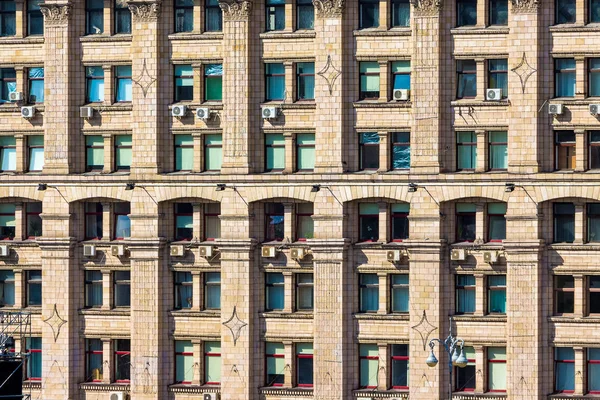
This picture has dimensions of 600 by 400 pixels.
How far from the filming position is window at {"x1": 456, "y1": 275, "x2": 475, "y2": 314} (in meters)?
76.9

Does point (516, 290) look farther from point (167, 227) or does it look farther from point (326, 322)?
point (167, 227)

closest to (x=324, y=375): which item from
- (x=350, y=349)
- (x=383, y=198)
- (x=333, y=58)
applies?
(x=350, y=349)

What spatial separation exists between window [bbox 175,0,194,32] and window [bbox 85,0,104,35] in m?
3.16

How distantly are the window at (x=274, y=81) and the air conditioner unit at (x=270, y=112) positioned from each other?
2.59 ft

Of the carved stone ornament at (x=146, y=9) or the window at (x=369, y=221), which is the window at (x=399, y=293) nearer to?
the window at (x=369, y=221)

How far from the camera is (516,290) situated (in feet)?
249

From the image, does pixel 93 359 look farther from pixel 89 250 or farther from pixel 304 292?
pixel 304 292

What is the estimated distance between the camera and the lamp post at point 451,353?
6804 cm

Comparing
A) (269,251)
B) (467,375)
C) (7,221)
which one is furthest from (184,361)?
(467,375)

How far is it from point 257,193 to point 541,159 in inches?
428

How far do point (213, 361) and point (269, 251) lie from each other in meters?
4.94

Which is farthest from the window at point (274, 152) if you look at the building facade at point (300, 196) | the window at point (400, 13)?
the window at point (400, 13)

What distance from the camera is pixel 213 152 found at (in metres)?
79.4

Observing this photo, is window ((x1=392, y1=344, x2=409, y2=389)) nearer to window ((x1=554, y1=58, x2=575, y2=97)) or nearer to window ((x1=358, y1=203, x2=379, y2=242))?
window ((x1=358, y1=203, x2=379, y2=242))
